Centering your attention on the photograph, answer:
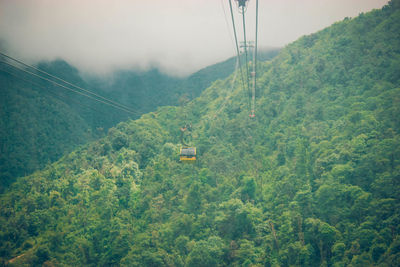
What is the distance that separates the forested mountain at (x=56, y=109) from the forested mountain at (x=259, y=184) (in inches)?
1081

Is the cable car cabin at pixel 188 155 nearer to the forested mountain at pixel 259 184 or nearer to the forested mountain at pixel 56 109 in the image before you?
the forested mountain at pixel 259 184

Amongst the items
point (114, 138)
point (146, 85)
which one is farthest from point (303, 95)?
point (146, 85)

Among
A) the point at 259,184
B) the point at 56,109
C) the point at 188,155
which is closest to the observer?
the point at 188,155

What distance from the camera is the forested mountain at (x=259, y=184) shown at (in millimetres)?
38000

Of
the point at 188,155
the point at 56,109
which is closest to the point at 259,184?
the point at 188,155

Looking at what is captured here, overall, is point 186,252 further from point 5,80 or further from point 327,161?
point 5,80

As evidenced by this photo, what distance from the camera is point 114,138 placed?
66812 millimetres

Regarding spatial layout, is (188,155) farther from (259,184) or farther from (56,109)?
(56,109)

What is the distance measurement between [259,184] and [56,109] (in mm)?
65892

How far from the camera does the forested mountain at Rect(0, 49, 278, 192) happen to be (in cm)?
9169

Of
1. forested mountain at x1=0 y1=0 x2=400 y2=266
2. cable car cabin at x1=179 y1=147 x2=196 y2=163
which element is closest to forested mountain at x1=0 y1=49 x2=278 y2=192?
forested mountain at x1=0 y1=0 x2=400 y2=266

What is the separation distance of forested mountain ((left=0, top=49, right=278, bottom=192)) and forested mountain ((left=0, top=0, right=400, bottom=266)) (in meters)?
27.5

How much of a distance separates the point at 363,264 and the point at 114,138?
44003 millimetres

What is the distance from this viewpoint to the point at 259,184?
49.8 meters
